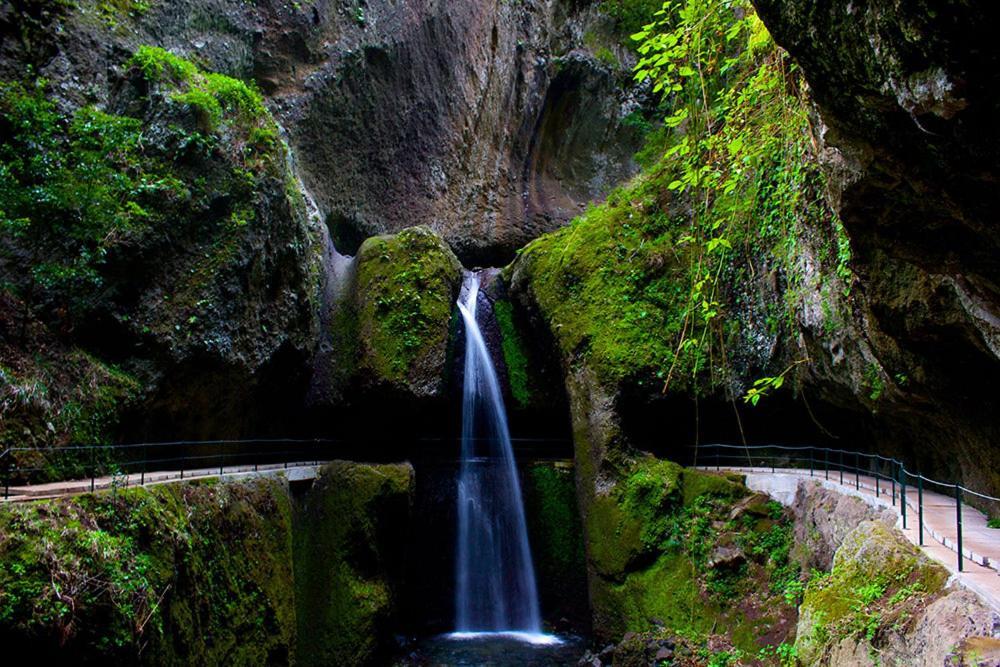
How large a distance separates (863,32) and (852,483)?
9.24 m

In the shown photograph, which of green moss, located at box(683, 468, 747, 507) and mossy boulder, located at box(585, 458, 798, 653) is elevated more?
green moss, located at box(683, 468, 747, 507)

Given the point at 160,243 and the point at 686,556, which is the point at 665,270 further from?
the point at 160,243

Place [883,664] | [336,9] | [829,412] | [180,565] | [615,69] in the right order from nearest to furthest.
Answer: [883,664], [180,565], [829,412], [336,9], [615,69]

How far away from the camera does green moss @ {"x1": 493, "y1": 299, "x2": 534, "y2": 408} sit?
58.7 feet

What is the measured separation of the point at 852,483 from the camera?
1154 cm

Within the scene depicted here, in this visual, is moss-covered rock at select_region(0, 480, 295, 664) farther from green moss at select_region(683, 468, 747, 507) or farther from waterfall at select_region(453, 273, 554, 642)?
green moss at select_region(683, 468, 747, 507)

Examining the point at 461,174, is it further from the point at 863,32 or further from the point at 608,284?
the point at 863,32

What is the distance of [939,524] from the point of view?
7840mm

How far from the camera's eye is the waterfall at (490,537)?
15422 millimetres

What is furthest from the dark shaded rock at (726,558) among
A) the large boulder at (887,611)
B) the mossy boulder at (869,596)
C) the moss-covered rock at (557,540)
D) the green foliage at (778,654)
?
the mossy boulder at (869,596)

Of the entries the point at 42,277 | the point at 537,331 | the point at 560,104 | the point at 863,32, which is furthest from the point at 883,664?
the point at 560,104

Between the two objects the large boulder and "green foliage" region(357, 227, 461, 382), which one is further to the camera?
"green foliage" region(357, 227, 461, 382)

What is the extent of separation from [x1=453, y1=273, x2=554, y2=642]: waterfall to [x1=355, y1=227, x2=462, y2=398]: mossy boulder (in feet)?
8.24

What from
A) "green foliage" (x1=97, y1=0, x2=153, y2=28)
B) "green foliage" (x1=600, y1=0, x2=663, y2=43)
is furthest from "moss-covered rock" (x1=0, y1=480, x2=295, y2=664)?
"green foliage" (x1=600, y1=0, x2=663, y2=43)
